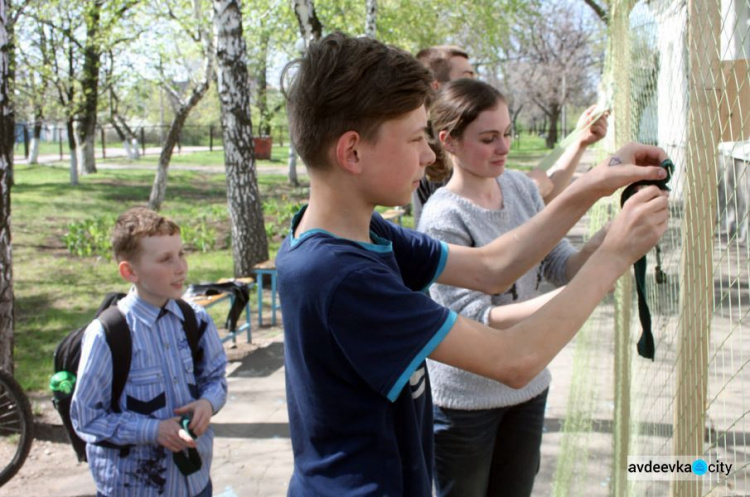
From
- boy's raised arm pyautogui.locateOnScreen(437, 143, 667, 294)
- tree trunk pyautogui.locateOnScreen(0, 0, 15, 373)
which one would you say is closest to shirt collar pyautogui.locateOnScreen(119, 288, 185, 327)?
boy's raised arm pyautogui.locateOnScreen(437, 143, 667, 294)

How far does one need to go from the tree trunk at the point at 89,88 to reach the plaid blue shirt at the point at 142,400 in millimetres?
13756

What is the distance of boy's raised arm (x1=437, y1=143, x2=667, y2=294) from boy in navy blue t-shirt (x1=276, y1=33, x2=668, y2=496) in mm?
103

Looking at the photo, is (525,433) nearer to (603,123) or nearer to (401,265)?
(401,265)

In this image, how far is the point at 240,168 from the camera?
876 cm

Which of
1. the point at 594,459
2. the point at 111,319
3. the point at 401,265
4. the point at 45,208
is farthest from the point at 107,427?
the point at 45,208

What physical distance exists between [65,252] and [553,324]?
1156 cm

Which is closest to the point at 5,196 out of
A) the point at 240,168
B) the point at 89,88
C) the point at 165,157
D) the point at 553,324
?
the point at 553,324

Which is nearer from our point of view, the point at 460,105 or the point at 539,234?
the point at 539,234

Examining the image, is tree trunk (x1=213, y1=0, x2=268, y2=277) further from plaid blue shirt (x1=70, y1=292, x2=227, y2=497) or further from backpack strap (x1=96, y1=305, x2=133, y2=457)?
backpack strap (x1=96, y1=305, x2=133, y2=457)

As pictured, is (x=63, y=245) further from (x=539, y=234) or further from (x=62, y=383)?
(x=539, y=234)

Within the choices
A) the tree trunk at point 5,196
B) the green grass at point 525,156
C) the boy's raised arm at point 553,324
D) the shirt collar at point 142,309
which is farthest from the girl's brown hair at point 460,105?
the green grass at point 525,156

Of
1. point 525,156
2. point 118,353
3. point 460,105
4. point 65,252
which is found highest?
point 525,156

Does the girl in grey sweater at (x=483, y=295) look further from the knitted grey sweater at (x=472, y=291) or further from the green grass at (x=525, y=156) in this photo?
the green grass at (x=525, y=156)

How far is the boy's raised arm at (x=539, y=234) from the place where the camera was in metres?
1.67
